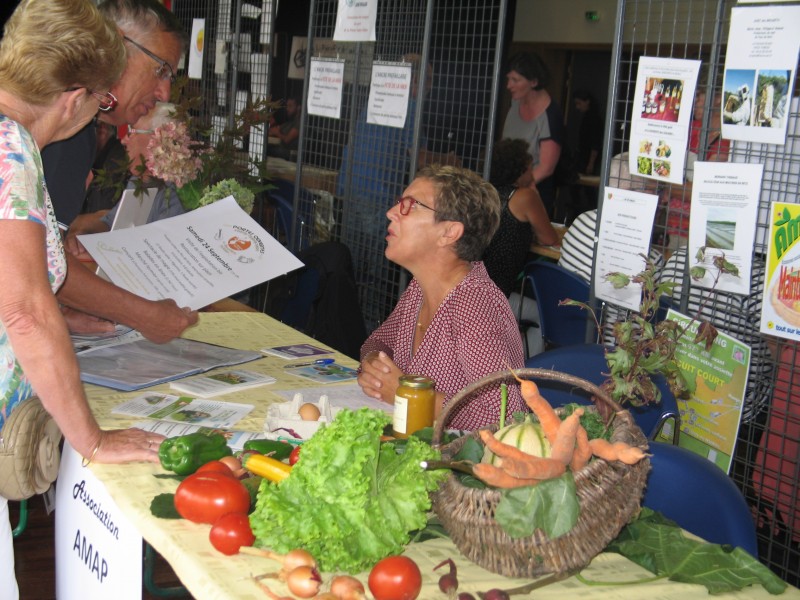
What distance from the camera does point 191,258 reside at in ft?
8.86

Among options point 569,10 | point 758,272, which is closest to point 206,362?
point 758,272

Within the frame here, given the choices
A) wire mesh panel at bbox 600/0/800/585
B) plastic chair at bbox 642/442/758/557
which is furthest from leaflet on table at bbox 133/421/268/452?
wire mesh panel at bbox 600/0/800/585

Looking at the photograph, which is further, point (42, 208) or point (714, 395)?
point (714, 395)

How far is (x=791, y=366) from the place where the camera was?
256cm

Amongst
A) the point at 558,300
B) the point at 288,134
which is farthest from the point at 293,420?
the point at 288,134

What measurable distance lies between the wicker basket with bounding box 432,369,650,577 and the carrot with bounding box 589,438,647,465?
0.05ft

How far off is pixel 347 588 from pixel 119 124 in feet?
5.44

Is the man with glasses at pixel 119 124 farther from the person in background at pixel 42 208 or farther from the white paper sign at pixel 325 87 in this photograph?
the white paper sign at pixel 325 87

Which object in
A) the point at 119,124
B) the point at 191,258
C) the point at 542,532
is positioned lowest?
the point at 542,532

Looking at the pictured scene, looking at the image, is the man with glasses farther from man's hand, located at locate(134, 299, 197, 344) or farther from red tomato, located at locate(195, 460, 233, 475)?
red tomato, located at locate(195, 460, 233, 475)

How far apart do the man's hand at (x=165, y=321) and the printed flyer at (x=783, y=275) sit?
1.62 meters

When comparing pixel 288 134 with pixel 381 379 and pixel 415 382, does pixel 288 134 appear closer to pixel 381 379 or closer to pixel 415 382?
pixel 381 379

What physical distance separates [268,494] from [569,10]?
29.6ft

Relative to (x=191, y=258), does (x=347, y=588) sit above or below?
below
